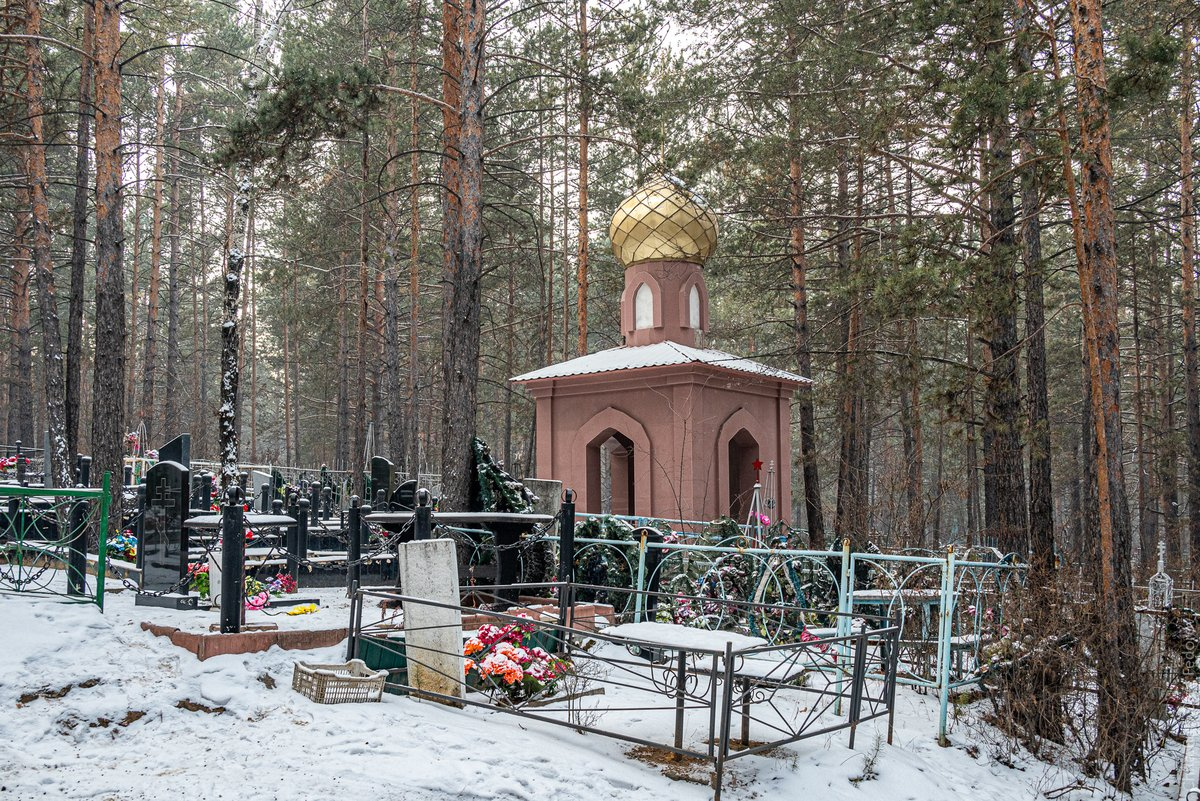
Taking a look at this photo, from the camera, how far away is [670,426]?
581 inches

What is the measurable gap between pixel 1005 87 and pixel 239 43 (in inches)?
775

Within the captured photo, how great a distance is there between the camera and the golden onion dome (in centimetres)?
1670

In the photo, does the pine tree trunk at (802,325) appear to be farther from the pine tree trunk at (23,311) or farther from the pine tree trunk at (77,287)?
the pine tree trunk at (23,311)

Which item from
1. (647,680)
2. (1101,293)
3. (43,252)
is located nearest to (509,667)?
(647,680)

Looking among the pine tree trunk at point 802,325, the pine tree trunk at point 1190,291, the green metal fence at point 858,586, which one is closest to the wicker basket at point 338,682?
the green metal fence at point 858,586

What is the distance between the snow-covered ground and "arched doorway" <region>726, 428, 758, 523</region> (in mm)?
8847

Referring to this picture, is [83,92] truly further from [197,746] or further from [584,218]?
[197,746]

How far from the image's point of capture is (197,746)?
552 centimetres

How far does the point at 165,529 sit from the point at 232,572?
181 cm

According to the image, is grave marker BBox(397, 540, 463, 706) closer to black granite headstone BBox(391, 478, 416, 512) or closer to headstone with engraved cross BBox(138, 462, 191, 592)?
headstone with engraved cross BBox(138, 462, 191, 592)

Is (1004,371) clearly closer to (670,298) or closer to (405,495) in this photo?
(670,298)

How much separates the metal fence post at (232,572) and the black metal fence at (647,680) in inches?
35.3

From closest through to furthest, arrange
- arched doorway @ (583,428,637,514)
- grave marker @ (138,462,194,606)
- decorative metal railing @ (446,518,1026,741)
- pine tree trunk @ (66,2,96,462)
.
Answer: decorative metal railing @ (446,518,1026,741) → grave marker @ (138,462,194,606) → pine tree trunk @ (66,2,96,462) → arched doorway @ (583,428,637,514)

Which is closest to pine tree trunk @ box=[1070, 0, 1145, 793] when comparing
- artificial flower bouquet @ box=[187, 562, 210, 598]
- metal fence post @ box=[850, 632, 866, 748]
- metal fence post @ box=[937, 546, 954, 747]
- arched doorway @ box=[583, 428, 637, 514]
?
metal fence post @ box=[937, 546, 954, 747]
